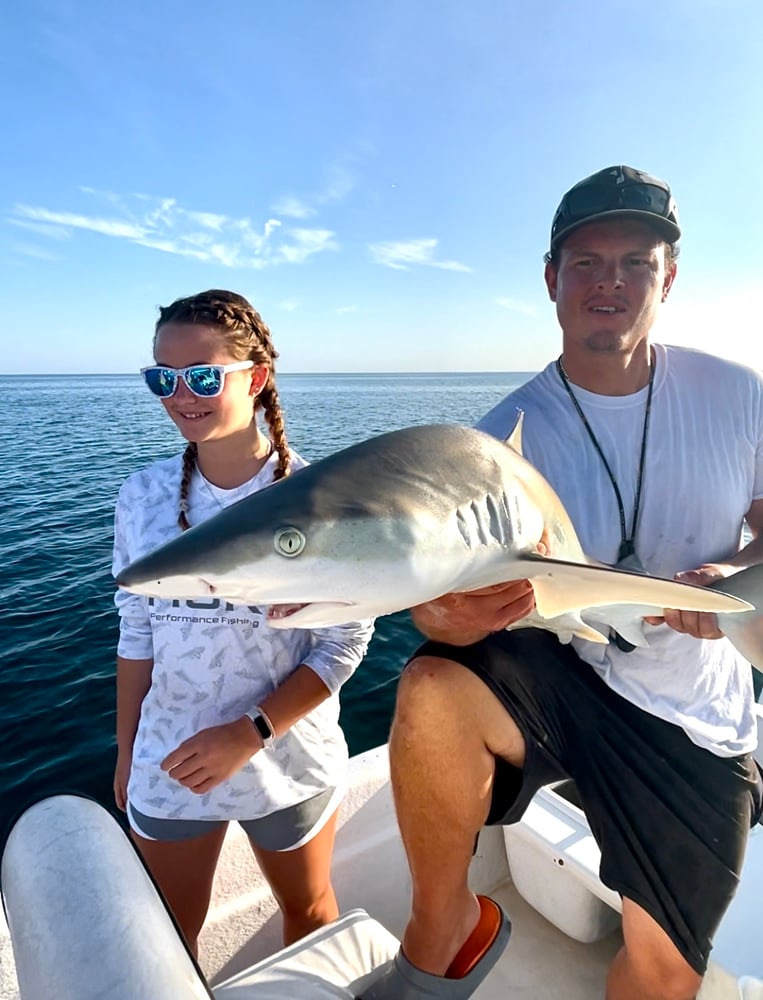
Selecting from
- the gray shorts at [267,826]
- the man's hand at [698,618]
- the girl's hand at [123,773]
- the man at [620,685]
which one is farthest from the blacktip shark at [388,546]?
the girl's hand at [123,773]

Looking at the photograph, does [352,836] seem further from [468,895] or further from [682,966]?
[682,966]

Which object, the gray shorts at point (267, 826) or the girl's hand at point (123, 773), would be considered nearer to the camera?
the gray shorts at point (267, 826)

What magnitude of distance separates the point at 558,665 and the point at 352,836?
1.61m

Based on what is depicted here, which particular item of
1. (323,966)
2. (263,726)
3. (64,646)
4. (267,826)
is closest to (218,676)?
(263,726)

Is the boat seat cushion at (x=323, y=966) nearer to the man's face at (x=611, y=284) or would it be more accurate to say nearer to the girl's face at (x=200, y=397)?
the girl's face at (x=200, y=397)

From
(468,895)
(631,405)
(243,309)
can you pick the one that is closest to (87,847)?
(468,895)

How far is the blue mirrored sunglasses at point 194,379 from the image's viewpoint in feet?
7.30

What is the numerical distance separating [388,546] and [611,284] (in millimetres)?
1681

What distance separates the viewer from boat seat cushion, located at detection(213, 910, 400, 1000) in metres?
1.94

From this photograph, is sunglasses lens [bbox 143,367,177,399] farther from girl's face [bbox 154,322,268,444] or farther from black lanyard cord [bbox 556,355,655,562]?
black lanyard cord [bbox 556,355,655,562]

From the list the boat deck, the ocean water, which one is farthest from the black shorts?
the ocean water

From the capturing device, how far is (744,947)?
2320 mm

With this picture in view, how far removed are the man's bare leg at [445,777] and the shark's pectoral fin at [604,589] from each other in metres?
0.76

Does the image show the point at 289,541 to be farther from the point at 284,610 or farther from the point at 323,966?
the point at 323,966
